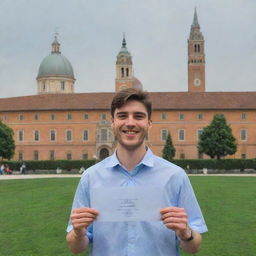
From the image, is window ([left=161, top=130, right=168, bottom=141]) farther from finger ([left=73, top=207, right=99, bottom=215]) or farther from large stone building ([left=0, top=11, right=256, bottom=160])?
finger ([left=73, top=207, right=99, bottom=215])

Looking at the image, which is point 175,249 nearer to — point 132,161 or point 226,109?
point 132,161

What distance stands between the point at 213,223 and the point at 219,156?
159 feet

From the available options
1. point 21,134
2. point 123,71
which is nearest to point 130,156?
point 21,134

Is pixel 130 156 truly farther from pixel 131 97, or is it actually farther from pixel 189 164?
pixel 189 164

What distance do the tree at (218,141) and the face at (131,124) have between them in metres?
54.9

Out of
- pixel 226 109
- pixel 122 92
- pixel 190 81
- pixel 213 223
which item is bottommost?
pixel 213 223

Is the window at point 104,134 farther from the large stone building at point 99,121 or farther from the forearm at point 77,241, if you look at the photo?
the forearm at point 77,241

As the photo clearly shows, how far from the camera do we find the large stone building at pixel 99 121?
2675 inches

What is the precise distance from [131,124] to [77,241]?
793mm

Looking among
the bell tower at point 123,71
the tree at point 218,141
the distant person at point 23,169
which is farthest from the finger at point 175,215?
the bell tower at point 123,71

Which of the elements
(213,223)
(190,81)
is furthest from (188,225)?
(190,81)

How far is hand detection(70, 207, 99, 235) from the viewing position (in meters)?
3.19

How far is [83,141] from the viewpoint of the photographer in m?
69.1

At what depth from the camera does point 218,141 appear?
5794cm
